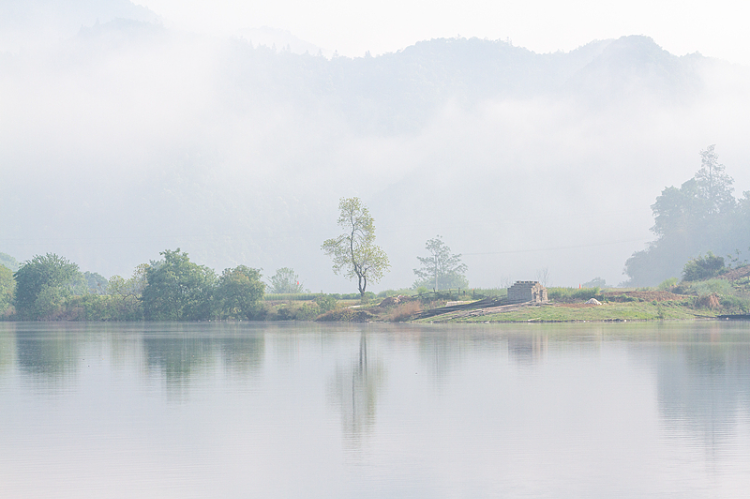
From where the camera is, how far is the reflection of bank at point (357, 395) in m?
13.1

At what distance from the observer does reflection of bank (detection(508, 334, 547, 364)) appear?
25.5 meters

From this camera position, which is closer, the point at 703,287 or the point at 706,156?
the point at 703,287

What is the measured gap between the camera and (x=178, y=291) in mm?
78500

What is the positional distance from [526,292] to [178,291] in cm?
3639

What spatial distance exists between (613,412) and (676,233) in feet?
490

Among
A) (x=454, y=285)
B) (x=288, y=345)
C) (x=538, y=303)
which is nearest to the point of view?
(x=288, y=345)

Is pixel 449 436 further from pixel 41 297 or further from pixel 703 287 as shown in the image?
pixel 41 297

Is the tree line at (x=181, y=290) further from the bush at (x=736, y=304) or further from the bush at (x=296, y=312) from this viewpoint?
the bush at (x=736, y=304)

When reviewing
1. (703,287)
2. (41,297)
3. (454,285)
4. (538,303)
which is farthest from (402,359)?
(454,285)

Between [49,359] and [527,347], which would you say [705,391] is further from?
[49,359]

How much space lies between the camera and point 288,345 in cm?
3469

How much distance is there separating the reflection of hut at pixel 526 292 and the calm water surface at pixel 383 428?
33.9 metres

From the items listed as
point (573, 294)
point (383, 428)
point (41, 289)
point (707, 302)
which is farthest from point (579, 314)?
point (41, 289)

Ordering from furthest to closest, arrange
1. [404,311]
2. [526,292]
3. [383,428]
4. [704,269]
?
1. [704,269]
2. [404,311]
3. [526,292]
4. [383,428]
